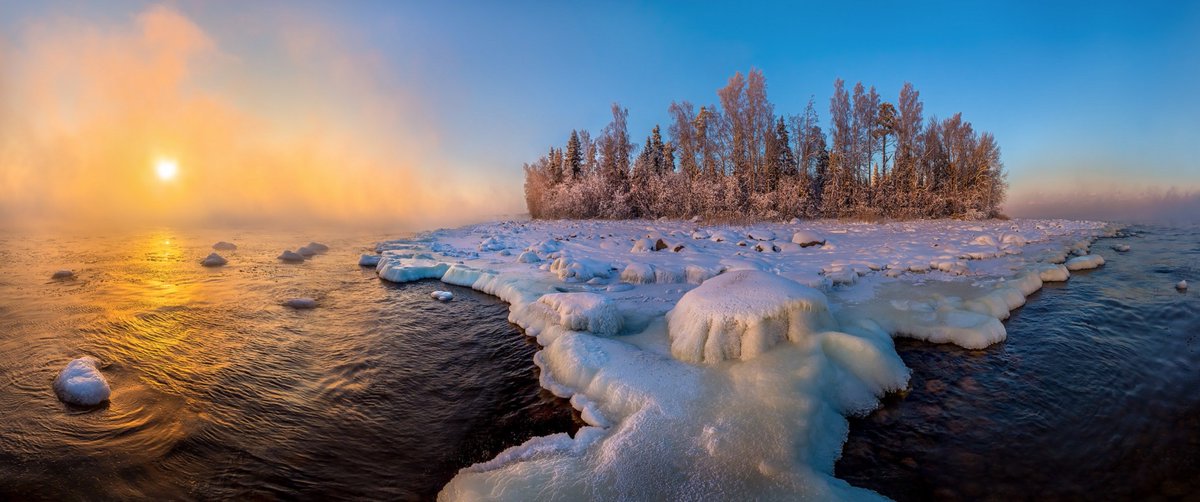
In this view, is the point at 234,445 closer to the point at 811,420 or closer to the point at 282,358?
the point at 282,358

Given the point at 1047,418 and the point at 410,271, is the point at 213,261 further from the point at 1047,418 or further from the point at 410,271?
the point at 1047,418

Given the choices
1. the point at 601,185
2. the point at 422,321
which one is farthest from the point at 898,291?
the point at 601,185

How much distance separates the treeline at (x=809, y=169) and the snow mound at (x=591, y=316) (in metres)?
26.9

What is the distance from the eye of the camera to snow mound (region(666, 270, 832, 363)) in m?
5.96

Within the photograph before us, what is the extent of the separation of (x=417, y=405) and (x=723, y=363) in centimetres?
426

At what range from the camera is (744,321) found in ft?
19.8

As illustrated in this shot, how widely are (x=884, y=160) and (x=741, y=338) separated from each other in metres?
36.1

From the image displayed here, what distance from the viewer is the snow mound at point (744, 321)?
5965mm

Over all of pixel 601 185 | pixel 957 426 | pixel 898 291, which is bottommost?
pixel 957 426

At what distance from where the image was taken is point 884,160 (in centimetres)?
3394

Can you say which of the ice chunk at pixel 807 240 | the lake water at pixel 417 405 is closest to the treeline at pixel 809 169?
the ice chunk at pixel 807 240

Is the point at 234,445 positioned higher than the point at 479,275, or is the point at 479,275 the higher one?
the point at 479,275

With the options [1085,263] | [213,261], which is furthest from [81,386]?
[1085,263]

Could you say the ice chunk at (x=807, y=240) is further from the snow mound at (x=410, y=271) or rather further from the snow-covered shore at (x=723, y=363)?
the snow mound at (x=410, y=271)
